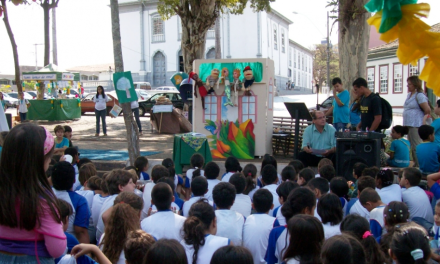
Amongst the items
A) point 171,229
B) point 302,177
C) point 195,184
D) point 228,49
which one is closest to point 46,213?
point 171,229

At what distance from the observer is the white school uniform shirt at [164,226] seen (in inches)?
144

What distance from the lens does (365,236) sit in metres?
2.96

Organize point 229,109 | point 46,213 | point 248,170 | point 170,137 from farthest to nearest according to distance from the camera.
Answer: point 170,137
point 229,109
point 248,170
point 46,213

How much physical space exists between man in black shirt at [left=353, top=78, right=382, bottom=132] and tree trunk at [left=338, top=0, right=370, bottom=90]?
2953mm

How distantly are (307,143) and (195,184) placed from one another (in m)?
3.74

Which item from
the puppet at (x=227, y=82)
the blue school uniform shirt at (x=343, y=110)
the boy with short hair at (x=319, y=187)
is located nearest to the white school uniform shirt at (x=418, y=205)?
the boy with short hair at (x=319, y=187)

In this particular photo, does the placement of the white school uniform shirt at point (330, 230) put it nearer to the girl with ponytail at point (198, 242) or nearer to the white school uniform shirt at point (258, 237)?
the white school uniform shirt at point (258, 237)

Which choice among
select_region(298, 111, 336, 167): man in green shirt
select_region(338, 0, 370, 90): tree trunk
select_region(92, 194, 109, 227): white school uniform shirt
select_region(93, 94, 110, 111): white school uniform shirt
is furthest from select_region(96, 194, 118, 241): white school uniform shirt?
select_region(93, 94, 110, 111): white school uniform shirt

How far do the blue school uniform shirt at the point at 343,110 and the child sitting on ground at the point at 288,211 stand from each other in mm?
5382

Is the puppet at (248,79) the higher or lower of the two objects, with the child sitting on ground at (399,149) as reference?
higher

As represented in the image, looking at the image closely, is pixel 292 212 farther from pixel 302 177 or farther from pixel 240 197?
pixel 302 177

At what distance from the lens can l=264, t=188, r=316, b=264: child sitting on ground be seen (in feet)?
11.3

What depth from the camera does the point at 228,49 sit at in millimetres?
40625

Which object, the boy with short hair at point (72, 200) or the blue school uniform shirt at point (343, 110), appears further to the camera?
the blue school uniform shirt at point (343, 110)
